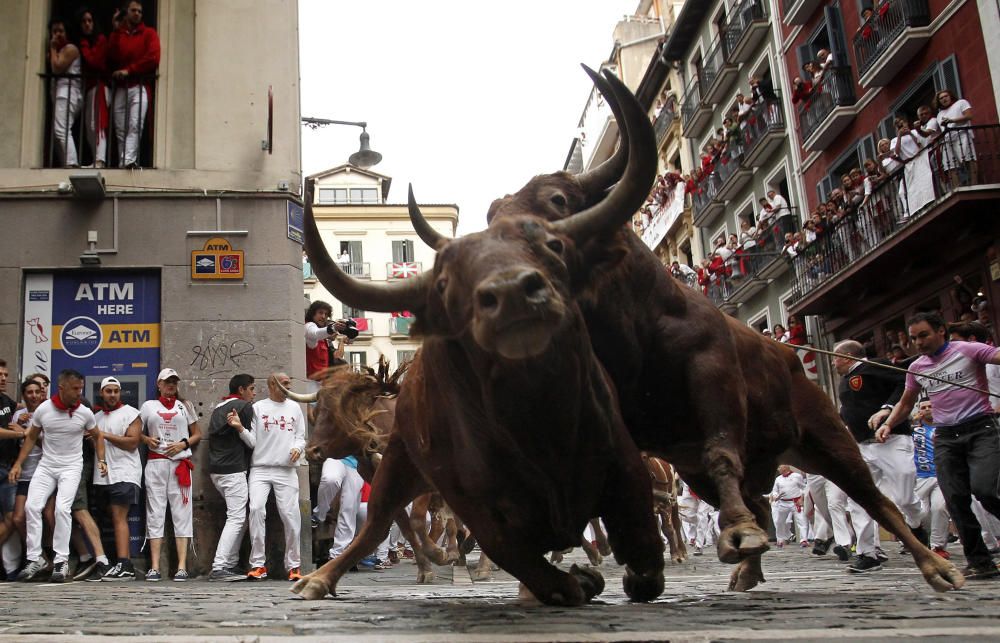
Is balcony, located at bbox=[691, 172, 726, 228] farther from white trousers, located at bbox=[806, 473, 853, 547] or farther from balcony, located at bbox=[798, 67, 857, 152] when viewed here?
white trousers, located at bbox=[806, 473, 853, 547]

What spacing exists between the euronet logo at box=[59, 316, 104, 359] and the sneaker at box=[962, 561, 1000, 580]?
9.64m

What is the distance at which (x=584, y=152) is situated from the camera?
201 feet

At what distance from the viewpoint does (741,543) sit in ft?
15.1

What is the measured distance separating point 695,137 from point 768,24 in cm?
822

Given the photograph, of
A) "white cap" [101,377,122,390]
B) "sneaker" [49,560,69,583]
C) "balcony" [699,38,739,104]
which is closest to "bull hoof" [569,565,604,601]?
"sneaker" [49,560,69,583]

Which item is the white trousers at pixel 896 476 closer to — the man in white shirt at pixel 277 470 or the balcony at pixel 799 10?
the man in white shirt at pixel 277 470

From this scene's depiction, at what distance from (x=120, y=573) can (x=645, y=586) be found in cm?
785

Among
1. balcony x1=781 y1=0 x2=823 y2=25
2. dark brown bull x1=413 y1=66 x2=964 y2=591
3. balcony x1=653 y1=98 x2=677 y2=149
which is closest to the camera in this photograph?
dark brown bull x1=413 y1=66 x2=964 y2=591

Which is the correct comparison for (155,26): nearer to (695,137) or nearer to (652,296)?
(652,296)

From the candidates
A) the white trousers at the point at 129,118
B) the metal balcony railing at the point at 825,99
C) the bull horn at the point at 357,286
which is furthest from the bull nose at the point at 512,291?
the metal balcony railing at the point at 825,99

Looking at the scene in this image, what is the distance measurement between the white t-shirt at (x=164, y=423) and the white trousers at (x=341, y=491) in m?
2.12

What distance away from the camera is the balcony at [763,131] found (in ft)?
102

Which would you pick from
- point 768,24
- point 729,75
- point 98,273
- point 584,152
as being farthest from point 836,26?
point 584,152

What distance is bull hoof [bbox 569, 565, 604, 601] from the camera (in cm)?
550
